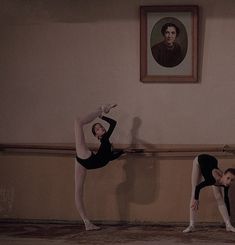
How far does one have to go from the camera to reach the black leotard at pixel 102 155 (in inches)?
143

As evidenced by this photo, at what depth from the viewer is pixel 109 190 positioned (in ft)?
13.0

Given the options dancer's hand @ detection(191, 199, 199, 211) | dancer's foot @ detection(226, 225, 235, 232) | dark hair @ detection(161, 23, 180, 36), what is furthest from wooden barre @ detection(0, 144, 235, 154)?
dark hair @ detection(161, 23, 180, 36)

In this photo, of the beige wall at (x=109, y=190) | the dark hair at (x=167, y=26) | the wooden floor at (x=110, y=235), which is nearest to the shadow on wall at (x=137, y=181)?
the beige wall at (x=109, y=190)

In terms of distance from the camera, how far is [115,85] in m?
3.95

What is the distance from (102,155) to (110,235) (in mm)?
577

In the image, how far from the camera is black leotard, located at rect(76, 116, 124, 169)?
3.64 meters

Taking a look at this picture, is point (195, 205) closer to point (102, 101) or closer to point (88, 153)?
point (88, 153)

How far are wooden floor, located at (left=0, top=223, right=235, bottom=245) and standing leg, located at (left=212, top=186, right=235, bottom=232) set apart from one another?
0.07m

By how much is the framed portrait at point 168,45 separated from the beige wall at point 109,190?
671 millimetres

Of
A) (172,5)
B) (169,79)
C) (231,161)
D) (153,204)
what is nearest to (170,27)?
(172,5)

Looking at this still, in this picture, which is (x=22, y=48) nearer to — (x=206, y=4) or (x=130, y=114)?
(x=130, y=114)

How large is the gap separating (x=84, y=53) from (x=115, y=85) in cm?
36

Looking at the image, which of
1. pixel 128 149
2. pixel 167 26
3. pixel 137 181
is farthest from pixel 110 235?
pixel 167 26

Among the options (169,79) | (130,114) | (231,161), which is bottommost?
(231,161)
